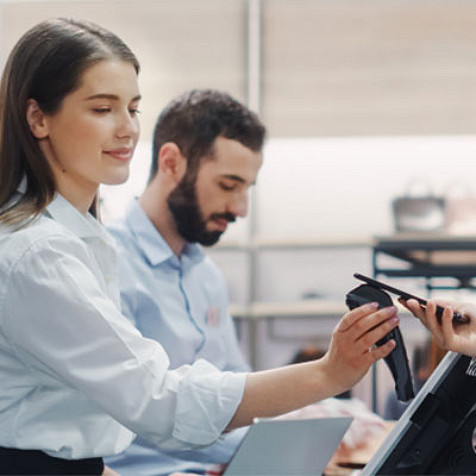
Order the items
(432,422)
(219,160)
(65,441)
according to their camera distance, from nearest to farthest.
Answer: (432,422) → (65,441) → (219,160)

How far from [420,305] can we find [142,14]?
378cm

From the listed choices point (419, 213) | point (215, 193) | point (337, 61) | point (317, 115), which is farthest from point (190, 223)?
point (337, 61)

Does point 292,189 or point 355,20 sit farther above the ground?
point 355,20

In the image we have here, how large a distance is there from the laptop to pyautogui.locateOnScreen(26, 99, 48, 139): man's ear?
52 cm

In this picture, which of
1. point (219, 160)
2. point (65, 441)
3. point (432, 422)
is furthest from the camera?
point (219, 160)

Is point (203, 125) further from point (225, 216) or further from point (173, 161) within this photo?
point (225, 216)

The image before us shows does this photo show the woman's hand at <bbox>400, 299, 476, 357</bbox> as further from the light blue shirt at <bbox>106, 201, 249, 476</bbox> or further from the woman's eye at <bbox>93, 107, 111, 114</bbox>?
the light blue shirt at <bbox>106, 201, 249, 476</bbox>

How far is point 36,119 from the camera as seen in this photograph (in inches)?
45.8

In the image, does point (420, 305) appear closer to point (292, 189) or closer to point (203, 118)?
point (203, 118)

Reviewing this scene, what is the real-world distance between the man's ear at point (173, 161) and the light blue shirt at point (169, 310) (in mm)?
139

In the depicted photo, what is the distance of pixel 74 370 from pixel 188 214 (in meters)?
1.02

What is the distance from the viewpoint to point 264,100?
4.40 m

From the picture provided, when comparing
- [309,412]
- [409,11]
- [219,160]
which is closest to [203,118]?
[219,160]

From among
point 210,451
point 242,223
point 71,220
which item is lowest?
point 210,451
